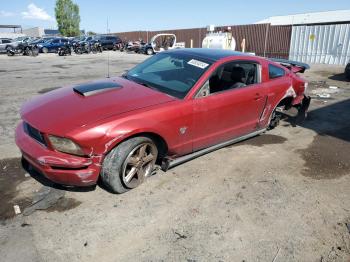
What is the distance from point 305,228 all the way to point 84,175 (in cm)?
231

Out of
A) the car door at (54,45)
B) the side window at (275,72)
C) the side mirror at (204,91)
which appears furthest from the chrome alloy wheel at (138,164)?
the car door at (54,45)

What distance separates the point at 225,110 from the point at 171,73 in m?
0.91

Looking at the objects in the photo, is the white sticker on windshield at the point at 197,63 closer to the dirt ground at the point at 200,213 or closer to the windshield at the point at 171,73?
the windshield at the point at 171,73

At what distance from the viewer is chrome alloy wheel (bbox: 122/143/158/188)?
3.49 meters

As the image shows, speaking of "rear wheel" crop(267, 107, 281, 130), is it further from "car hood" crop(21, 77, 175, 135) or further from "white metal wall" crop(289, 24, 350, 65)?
"white metal wall" crop(289, 24, 350, 65)

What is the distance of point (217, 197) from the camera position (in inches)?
140

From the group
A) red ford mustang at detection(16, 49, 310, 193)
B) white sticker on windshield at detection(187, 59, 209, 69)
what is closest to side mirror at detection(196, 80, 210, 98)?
red ford mustang at detection(16, 49, 310, 193)

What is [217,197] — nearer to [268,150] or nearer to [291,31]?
[268,150]

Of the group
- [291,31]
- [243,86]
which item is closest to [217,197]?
[243,86]

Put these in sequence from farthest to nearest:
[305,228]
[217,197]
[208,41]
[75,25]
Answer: [75,25] → [208,41] → [217,197] → [305,228]

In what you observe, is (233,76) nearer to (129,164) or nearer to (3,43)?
(129,164)

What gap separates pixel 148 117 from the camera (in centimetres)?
341

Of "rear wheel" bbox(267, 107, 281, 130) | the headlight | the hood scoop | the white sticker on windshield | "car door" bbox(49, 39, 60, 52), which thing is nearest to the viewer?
the headlight

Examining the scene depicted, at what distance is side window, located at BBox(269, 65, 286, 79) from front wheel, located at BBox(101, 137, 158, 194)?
8.34ft
